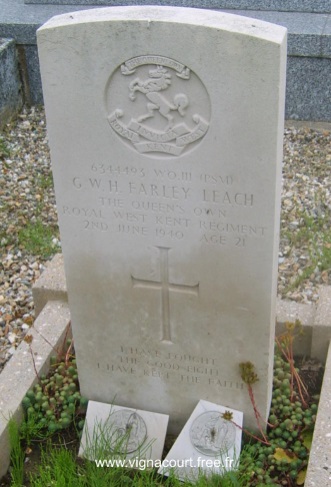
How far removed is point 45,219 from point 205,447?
2303 mm

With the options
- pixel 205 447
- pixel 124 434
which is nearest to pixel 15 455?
pixel 124 434

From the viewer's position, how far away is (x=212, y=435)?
2857 millimetres

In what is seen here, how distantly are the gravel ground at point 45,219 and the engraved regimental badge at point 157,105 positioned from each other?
1438 mm

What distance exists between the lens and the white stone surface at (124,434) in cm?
283

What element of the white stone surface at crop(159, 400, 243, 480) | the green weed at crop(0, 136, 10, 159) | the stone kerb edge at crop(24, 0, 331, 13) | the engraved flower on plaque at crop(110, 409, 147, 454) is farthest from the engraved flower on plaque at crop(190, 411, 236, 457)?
the stone kerb edge at crop(24, 0, 331, 13)

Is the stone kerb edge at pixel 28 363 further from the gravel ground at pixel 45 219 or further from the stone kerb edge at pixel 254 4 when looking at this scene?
the stone kerb edge at pixel 254 4

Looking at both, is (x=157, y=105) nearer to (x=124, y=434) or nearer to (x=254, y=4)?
(x=124, y=434)

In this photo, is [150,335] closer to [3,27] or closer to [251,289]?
[251,289]

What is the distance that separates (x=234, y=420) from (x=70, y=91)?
144cm

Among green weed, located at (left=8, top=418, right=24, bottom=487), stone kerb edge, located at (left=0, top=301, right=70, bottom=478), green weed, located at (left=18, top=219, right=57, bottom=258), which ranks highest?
green weed, located at (left=18, top=219, right=57, bottom=258)

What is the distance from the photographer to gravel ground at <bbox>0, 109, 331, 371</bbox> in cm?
404

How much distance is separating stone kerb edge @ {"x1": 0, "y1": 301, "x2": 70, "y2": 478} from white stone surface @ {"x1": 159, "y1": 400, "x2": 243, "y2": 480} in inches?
25.9

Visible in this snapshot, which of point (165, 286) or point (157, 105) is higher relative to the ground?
point (157, 105)

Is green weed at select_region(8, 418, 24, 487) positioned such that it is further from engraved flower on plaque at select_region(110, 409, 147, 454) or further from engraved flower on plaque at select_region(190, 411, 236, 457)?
engraved flower on plaque at select_region(190, 411, 236, 457)
